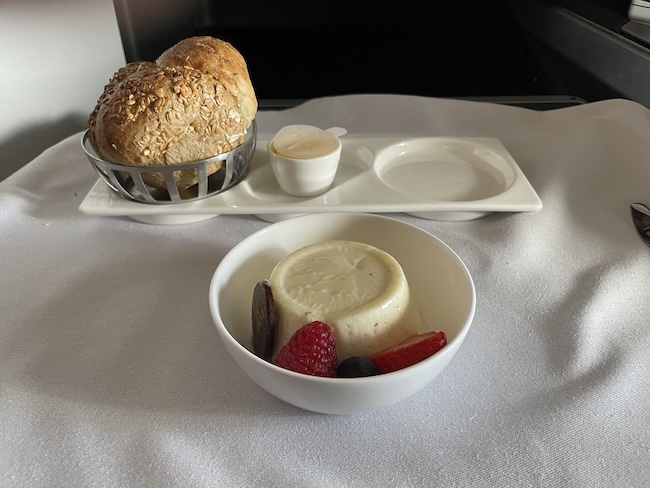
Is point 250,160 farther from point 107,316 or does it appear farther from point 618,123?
point 618,123

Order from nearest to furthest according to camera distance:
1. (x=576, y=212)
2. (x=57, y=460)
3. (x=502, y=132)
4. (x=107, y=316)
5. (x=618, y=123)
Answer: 1. (x=57, y=460)
2. (x=107, y=316)
3. (x=576, y=212)
4. (x=618, y=123)
5. (x=502, y=132)

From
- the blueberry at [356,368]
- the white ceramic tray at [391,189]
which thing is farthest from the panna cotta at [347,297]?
the white ceramic tray at [391,189]

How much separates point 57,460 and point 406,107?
0.99 metres

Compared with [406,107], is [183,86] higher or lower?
higher

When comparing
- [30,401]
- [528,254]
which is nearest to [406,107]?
[528,254]

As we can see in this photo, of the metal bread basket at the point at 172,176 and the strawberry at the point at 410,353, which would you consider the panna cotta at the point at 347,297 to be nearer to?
the strawberry at the point at 410,353

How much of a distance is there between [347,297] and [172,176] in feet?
1.25

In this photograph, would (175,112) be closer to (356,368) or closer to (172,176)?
(172,176)

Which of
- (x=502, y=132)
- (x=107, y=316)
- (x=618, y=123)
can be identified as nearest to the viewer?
(x=107, y=316)

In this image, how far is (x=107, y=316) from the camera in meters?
0.69

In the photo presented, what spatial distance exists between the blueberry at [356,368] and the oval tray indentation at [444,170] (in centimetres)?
42

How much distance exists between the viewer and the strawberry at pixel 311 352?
521 mm

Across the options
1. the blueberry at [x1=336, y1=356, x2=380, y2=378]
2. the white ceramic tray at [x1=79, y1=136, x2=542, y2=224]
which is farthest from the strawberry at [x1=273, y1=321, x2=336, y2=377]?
the white ceramic tray at [x1=79, y1=136, x2=542, y2=224]

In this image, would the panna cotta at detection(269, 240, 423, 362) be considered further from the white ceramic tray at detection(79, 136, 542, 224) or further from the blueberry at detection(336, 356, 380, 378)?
the white ceramic tray at detection(79, 136, 542, 224)
